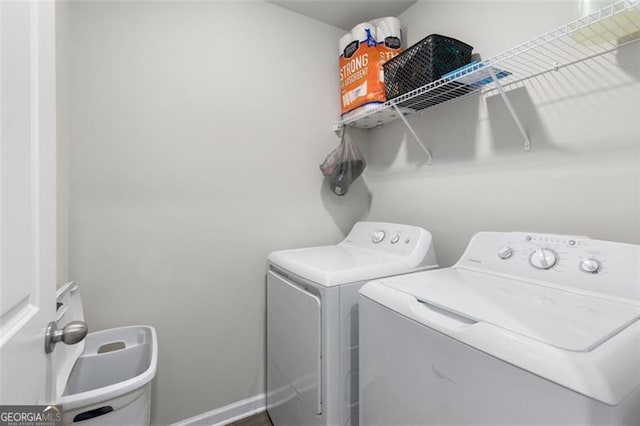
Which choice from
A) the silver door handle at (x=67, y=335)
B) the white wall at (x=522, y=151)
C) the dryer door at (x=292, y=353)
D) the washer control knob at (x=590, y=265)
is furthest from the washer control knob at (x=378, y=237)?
the silver door handle at (x=67, y=335)

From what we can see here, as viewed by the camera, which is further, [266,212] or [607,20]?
[266,212]

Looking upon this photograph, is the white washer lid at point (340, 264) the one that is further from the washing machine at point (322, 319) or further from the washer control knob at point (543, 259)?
the washer control knob at point (543, 259)

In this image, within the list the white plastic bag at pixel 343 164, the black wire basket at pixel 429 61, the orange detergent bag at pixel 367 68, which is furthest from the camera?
the white plastic bag at pixel 343 164

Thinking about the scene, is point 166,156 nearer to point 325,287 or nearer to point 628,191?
point 325,287

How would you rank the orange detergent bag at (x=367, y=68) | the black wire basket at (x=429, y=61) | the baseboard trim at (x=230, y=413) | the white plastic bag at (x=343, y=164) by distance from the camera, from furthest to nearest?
the white plastic bag at (x=343, y=164) < the orange detergent bag at (x=367, y=68) < the baseboard trim at (x=230, y=413) < the black wire basket at (x=429, y=61)

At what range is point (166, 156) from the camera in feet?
5.03

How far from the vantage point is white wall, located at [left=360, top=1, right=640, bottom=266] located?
1.03 m

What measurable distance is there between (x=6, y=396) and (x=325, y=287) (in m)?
0.89

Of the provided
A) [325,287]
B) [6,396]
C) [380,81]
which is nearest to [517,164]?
[380,81]

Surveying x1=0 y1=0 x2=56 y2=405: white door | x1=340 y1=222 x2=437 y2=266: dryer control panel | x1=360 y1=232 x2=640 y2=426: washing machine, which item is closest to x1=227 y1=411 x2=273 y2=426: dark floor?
x1=360 y1=232 x2=640 y2=426: washing machine

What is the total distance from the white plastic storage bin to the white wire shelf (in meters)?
1.75

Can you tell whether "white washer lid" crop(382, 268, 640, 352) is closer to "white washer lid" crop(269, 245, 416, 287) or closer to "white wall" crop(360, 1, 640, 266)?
"white washer lid" crop(269, 245, 416, 287)

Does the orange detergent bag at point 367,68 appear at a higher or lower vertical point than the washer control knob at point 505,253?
higher

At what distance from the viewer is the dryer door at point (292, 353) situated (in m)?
1.22
